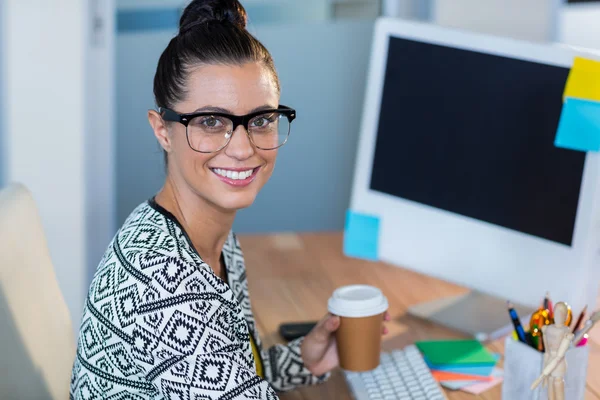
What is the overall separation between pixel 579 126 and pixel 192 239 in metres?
0.62

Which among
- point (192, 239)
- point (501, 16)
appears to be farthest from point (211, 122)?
point (501, 16)

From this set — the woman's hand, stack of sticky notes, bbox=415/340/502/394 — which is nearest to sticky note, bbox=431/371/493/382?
stack of sticky notes, bbox=415/340/502/394

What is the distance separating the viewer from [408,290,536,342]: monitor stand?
4.81 ft

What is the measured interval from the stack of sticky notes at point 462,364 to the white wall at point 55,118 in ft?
3.58

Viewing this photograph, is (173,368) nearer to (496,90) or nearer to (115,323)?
(115,323)

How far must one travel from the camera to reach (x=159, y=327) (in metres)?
0.95

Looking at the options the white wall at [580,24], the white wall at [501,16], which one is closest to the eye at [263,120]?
the white wall at [501,16]

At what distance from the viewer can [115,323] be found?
39.5 inches

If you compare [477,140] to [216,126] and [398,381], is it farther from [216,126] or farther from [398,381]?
[216,126]

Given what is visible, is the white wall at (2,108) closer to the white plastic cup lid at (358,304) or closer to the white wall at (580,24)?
the white plastic cup lid at (358,304)

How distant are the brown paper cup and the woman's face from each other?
26cm

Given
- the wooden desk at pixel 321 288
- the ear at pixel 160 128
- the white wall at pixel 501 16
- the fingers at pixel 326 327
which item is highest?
the white wall at pixel 501 16

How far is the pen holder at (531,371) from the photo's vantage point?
1.05m

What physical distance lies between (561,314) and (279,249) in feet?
3.51
